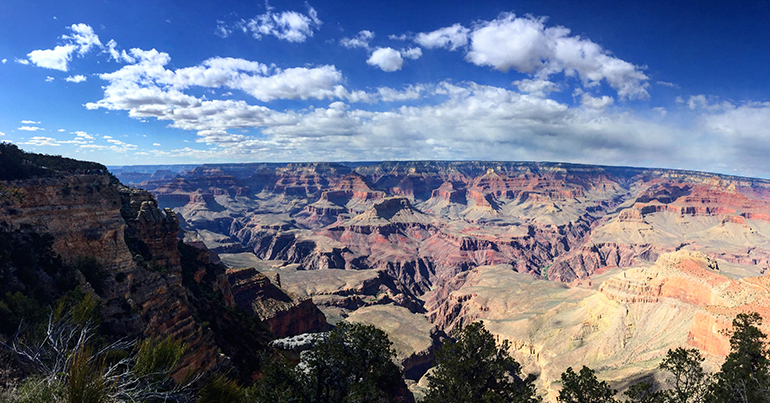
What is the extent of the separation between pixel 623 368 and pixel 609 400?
1838 inches

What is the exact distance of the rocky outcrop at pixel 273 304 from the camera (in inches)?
2454

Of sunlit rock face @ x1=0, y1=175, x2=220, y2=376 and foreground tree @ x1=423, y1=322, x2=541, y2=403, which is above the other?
sunlit rock face @ x1=0, y1=175, x2=220, y2=376

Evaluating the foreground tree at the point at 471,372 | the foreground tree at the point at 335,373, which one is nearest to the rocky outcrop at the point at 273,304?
the foreground tree at the point at 335,373

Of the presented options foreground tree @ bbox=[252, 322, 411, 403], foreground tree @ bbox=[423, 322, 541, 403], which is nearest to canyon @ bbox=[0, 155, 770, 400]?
foreground tree @ bbox=[252, 322, 411, 403]

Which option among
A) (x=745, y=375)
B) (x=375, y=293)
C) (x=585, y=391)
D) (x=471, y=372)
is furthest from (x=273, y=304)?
(x=745, y=375)

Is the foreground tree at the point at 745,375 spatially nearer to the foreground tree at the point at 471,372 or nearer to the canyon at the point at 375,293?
the foreground tree at the point at 471,372

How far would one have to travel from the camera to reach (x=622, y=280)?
7956 cm

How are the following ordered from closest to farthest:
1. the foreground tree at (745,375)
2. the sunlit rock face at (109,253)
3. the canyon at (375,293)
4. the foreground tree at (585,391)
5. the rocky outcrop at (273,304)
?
the foreground tree at (585,391), the foreground tree at (745,375), the sunlit rock face at (109,253), the canyon at (375,293), the rocky outcrop at (273,304)

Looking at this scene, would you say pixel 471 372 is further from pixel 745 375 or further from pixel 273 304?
pixel 273 304

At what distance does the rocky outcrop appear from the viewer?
62.3 m

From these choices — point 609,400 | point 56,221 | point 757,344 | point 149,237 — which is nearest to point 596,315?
point 757,344

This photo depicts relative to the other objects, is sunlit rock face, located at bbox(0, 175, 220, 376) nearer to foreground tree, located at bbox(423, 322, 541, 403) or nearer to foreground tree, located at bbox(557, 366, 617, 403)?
foreground tree, located at bbox(423, 322, 541, 403)

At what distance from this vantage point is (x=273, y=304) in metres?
65.2

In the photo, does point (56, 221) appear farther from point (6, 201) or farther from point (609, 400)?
point (609, 400)
